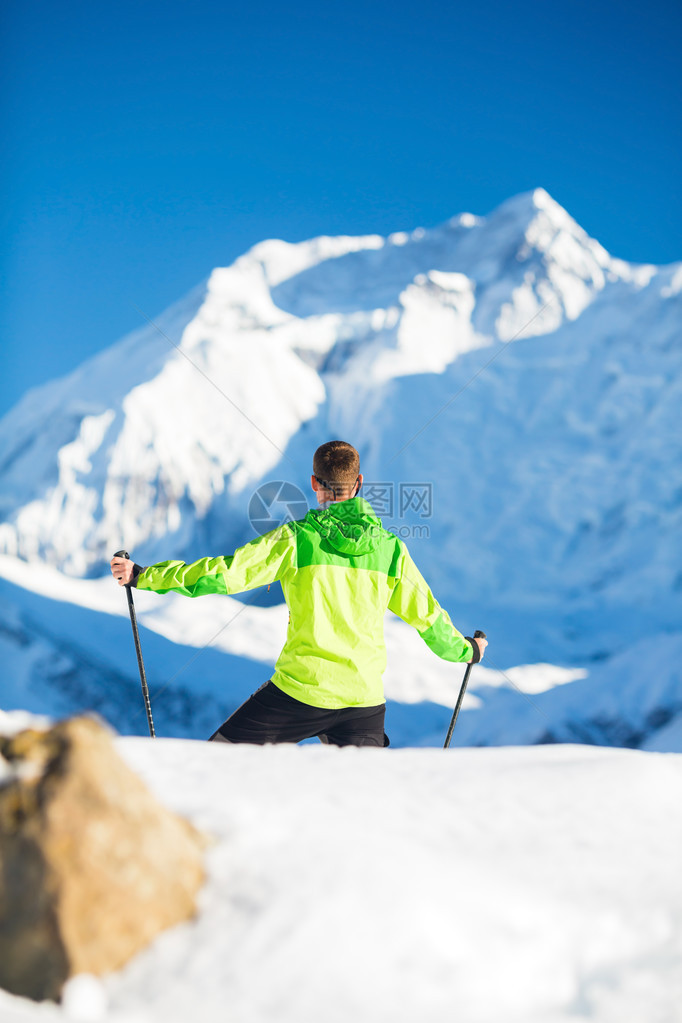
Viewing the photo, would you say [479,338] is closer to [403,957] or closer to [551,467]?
[551,467]

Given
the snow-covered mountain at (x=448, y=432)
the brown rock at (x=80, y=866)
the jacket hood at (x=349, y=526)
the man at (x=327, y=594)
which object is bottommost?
the brown rock at (x=80, y=866)

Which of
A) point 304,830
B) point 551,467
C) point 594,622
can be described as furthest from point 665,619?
point 304,830

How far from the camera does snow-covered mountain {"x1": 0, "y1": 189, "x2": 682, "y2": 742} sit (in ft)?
64.7

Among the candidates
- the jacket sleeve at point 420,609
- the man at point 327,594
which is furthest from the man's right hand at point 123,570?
the jacket sleeve at point 420,609

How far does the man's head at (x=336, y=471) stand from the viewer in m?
2.18

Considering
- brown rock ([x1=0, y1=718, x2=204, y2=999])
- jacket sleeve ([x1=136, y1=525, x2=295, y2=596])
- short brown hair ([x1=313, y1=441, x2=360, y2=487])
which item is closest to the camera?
brown rock ([x1=0, y1=718, x2=204, y2=999])

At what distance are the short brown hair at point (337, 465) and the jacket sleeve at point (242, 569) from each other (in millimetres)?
213

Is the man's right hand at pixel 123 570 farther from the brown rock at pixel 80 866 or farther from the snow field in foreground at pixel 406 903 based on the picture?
the brown rock at pixel 80 866

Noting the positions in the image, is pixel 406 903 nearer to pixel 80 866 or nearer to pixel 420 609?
pixel 80 866

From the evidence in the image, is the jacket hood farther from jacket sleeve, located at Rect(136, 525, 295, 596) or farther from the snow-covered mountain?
the snow-covered mountain

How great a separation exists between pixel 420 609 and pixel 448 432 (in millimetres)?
21218

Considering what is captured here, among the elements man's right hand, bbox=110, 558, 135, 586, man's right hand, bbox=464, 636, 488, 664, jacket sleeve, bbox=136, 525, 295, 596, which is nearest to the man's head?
jacket sleeve, bbox=136, 525, 295, 596

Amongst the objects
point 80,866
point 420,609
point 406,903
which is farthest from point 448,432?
point 80,866

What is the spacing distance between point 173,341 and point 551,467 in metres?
14.7
